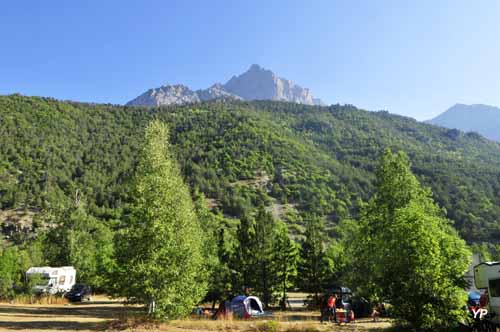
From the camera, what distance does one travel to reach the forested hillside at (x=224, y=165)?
11338 centimetres

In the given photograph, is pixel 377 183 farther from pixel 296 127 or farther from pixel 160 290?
pixel 296 127

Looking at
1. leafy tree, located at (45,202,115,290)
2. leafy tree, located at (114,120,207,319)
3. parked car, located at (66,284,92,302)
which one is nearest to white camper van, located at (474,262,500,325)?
leafy tree, located at (114,120,207,319)

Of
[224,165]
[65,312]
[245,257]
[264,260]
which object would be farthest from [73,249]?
[224,165]

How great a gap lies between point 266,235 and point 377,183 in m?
12.2

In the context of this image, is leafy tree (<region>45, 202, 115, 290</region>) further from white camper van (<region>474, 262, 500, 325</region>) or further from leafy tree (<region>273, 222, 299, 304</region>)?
white camper van (<region>474, 262, 500, 325</region>)

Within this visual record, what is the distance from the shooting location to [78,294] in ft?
124

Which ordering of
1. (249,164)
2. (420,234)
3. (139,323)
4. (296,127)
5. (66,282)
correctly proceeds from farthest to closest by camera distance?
(296,127)
(249,164)
(66,282)
(139,323)
(420,234)

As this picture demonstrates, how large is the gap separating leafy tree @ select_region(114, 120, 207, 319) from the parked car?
73.4 feet

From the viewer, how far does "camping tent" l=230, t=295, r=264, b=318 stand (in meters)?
23.9

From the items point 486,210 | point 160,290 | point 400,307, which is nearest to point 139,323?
point 160,290

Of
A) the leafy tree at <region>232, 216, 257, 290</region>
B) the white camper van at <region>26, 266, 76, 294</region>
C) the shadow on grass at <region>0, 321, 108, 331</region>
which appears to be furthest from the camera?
the white camper van at <region>26, 266, 76, 294</region>

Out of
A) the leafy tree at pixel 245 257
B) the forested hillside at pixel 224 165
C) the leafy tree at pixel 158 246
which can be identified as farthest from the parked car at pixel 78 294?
the forested hillside at pixel 224 165

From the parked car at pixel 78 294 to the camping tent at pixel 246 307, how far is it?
20298mm

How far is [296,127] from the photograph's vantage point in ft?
643
